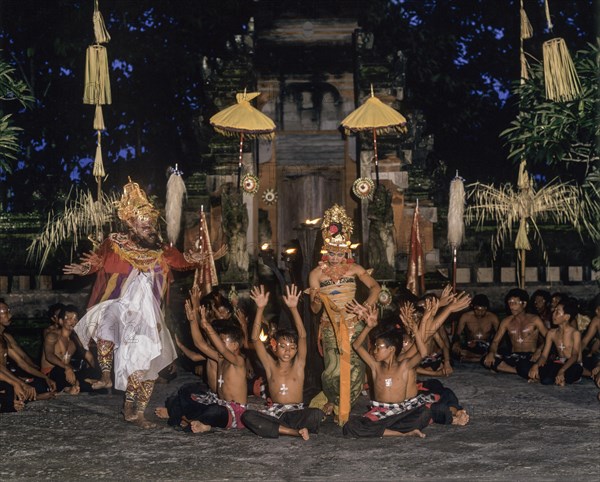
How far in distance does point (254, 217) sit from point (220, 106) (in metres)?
2.36

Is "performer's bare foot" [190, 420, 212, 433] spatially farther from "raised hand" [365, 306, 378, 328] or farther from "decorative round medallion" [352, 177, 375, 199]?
"decorative round medallion" [352, 177, 375, 199]

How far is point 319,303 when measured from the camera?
33.7ft

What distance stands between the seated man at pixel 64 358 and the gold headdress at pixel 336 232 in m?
3.80

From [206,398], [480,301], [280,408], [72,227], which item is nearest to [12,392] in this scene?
[206,398]

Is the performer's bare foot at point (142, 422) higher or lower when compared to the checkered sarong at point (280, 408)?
lower

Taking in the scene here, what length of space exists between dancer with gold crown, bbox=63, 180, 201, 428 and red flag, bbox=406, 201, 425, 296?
6287mm

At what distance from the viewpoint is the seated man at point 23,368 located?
11.5m

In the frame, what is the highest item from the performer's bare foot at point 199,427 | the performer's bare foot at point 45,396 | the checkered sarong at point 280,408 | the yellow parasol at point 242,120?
the yellow parasol at point 242,120

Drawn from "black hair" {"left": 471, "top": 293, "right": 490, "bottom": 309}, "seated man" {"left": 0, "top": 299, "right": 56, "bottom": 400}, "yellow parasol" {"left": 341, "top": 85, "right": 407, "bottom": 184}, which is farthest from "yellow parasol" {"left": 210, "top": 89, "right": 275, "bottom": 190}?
"seated man" {"left": 0, "top": 299, "right": 56, "bottom": 400}

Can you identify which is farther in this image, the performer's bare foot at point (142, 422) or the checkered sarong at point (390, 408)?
the performer's bare foot at point (142, 422)

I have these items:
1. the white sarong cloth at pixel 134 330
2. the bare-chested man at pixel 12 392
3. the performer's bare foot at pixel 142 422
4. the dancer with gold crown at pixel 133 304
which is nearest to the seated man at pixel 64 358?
the bare-chested man at pixel 12 392

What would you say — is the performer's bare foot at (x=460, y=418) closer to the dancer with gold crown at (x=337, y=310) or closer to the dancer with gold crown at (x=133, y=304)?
the dancer with gold crown at (x=337, y=310)

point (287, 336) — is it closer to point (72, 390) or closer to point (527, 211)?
point (72, 390)

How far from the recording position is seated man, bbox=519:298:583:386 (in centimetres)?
1211
